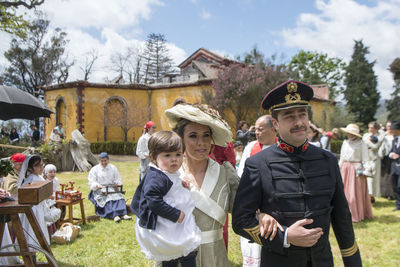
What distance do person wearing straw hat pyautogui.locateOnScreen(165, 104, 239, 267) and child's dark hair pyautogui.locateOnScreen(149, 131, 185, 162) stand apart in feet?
0.68

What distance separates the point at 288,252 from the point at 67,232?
4790 mm

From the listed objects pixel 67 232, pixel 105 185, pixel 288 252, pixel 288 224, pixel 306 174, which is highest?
pixel 306 174

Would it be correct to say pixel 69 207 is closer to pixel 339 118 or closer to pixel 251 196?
pixel 251 196

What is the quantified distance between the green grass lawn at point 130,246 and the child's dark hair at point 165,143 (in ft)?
9.55

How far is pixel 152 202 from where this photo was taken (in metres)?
2.07

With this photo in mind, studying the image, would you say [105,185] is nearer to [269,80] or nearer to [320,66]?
[269,80]

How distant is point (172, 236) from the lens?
2.11 metres

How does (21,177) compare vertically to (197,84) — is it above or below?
below

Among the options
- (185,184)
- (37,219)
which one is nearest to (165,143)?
(185,184)

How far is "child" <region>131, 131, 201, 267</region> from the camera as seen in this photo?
2.09 metres

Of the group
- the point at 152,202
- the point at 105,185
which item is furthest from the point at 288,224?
the point at 105,185

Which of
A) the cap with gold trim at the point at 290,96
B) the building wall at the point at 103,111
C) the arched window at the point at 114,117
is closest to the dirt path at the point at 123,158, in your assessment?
the arched window at the point at 114,117

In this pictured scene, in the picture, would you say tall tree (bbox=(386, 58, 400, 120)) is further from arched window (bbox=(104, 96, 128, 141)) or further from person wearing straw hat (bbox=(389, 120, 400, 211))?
person wearing straw hat (bbox=(389, 120, 400, 211))

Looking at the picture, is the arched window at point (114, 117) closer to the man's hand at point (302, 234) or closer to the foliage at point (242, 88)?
the foliage at point (242, 88)
